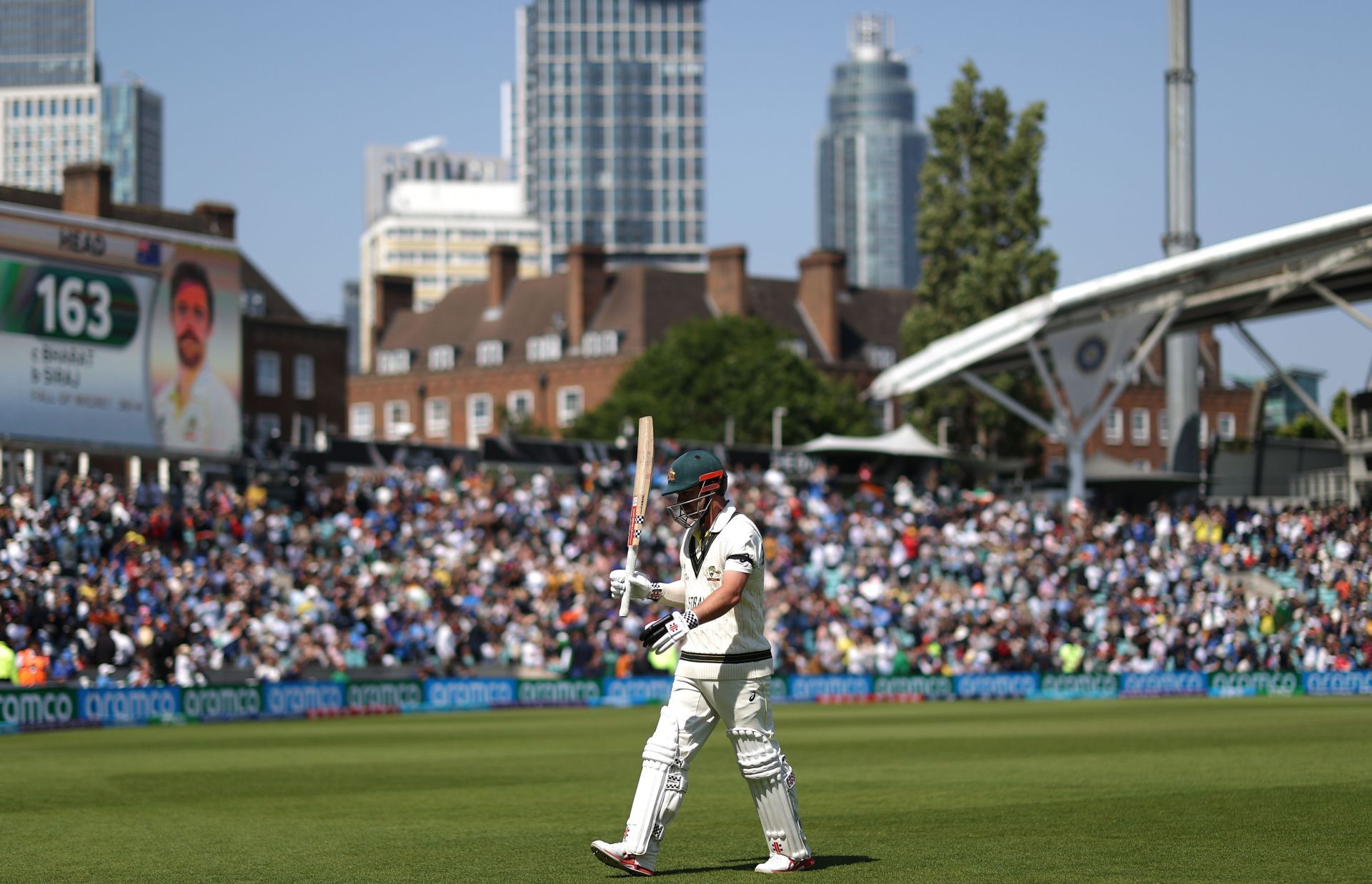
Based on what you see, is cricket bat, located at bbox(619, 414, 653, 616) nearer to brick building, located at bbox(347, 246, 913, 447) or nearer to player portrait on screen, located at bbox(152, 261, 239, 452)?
player portrait on screen, located at bbox(152, 261, 239, 452)

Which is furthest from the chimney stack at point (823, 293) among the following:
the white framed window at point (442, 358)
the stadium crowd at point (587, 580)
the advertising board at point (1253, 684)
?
the advertising board at point (1253, 684)

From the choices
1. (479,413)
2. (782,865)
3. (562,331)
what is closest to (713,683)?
(782,865)

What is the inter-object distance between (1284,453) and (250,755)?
44.2m

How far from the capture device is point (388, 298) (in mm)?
110875

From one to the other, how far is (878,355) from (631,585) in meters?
95.5

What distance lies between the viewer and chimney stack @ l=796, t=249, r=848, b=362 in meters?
102

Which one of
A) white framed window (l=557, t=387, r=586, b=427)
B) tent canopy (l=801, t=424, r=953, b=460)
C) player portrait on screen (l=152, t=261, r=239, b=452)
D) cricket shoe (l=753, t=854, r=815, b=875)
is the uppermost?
white framed window (l=557, t=387, r=586, b=427)

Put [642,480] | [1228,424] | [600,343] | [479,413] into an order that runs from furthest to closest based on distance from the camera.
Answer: [1228,424]
[479,413]
[600,343]
[642,480]

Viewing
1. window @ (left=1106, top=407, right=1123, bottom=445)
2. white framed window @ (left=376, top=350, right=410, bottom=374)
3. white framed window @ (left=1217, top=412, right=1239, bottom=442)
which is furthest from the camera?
white framed window @ (left=1217, top=412, right=1239, bottom=442)

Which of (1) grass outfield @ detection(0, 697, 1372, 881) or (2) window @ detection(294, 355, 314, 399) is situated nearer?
(1) grass outfield @ detection(0, 697, 1372, 881)

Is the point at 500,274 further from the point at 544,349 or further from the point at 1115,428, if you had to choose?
the point at 1115,428

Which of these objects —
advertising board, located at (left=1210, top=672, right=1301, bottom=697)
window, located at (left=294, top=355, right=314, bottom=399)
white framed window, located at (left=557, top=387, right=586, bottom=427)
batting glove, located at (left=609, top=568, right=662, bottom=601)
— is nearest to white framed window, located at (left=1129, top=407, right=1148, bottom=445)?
white framed window, located at (left=557, top=387, right=586, bottom=427)

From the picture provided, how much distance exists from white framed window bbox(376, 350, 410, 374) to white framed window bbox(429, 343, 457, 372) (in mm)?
2112

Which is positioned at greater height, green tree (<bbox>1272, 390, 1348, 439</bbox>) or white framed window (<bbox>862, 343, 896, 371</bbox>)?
white framed window (<bbox>862, 343, 896, 371</bbox>)
